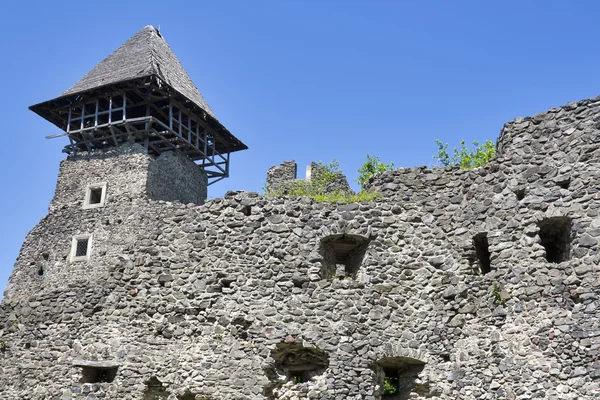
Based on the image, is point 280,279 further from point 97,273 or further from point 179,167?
point 179,167

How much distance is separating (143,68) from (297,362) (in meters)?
18.5

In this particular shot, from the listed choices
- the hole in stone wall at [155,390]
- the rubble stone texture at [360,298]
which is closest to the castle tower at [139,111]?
the rubble stone texture at [360,298]

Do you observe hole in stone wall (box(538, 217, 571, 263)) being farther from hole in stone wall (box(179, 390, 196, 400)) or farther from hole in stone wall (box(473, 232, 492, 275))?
hole in stone wall (box(179, 390, 196, 400))

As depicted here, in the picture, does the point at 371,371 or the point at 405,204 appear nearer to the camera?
the point at 371,371

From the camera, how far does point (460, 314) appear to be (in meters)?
13.1

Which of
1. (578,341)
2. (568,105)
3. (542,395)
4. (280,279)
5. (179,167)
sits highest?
(179,167)

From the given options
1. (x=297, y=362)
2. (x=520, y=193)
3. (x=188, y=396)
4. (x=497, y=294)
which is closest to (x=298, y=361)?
(x=297, y=362)

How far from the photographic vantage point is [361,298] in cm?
1364

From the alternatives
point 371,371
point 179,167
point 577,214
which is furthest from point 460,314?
point 179,167

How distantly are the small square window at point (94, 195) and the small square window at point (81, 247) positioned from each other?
1.37 m

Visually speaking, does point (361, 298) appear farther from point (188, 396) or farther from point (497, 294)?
point (188, 396)

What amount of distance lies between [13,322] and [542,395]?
1040cm

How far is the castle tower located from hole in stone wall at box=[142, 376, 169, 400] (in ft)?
50.6

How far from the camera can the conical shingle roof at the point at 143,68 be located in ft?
94.3
